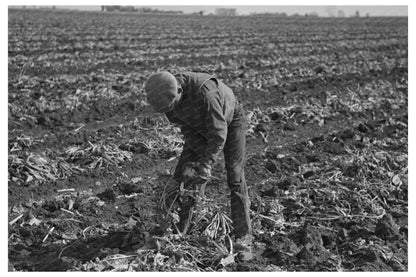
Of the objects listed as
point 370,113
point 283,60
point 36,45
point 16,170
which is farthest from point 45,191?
point 36,45

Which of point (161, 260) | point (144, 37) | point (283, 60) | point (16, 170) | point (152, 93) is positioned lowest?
point (161, 260)

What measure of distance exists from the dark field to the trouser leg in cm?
31

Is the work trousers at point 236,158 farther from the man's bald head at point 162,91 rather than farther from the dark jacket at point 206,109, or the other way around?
the man's bald head at point 162,91

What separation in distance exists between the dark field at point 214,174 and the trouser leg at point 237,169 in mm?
307

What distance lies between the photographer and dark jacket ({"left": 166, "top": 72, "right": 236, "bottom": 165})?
410 centimetres

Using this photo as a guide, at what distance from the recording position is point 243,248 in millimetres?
4578

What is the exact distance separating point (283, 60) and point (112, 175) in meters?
11.2

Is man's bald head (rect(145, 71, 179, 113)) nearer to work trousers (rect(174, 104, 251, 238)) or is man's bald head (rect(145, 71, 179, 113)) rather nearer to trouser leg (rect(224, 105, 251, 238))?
work trousers (rect(174, 104, 251, 238))

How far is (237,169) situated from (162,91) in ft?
3.54

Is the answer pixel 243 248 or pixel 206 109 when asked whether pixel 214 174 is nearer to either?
pixel 243 248

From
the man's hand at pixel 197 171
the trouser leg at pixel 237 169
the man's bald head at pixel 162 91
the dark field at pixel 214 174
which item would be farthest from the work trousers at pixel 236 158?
the man's bald head at pixel 162 91

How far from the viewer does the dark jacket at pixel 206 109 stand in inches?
161

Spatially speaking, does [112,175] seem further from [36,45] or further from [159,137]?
[36,45]

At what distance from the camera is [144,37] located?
23859mm
